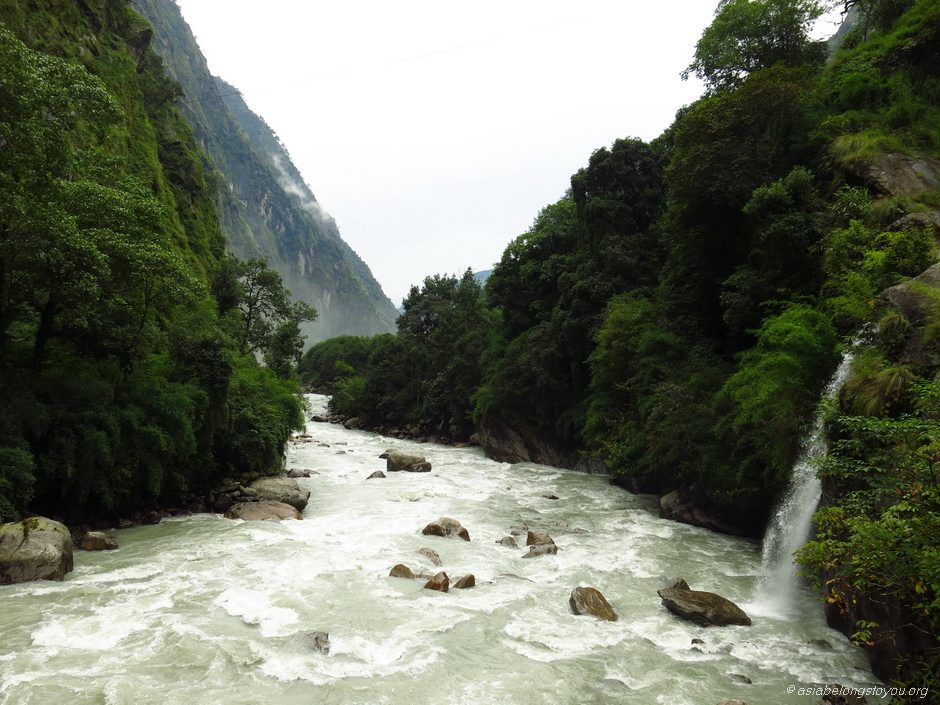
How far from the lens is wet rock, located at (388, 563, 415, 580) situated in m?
11.2

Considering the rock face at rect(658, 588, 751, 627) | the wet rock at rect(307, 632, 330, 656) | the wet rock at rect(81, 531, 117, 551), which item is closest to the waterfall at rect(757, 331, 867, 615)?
the rock face at rect(658, 588, 751, 627)

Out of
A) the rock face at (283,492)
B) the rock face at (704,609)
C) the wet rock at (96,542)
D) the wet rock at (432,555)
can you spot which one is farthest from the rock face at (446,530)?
the wet rock at (96,542)

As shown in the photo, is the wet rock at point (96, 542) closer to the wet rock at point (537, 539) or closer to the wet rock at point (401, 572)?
the wet rock at point (401, 572)

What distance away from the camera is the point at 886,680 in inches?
293

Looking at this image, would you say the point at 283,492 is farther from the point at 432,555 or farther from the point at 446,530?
the point at 432,555

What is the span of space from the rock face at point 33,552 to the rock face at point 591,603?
31.0 ft

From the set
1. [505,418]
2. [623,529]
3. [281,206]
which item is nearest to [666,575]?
[623,529]

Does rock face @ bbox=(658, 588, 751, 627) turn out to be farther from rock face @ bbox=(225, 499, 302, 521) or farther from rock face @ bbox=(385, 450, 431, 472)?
rock face @ bbox=(385, 450, 431, 472)

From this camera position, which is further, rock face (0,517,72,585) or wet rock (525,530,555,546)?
wet rock (525,530,555,546)

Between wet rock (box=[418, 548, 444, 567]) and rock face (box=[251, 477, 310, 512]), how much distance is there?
19.7 feet

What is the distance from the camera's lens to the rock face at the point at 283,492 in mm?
17234

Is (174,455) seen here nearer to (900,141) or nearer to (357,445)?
(357,445)

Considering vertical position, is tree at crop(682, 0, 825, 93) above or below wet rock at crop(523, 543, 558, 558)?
above

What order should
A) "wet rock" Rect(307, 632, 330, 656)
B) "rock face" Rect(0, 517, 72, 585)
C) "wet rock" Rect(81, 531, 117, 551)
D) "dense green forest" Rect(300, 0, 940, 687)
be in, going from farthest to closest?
"wet rock" Rect(81, 531, 117, 551) → "rock face" Rect(0, 517, 72, 585) → "wet rock" Rect(307, 632, 330, 656) → "dense green forest" Rect(300, 0, 940, 687)
